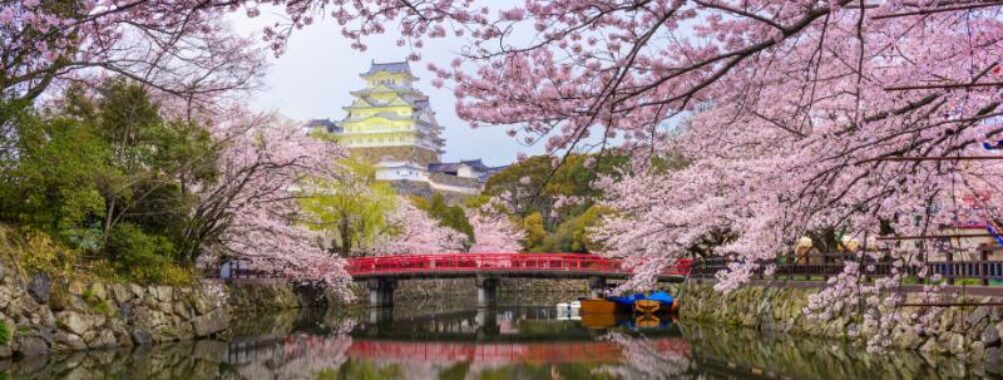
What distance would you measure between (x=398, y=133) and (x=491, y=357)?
52.6 m

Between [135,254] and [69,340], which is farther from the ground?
[135,254]

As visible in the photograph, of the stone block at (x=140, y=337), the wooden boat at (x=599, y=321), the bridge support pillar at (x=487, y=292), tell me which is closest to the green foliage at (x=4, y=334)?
the stone block at (x=140, y=337)

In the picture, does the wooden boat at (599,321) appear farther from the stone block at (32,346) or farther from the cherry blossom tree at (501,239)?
the cherry blossom tree at (501,239)

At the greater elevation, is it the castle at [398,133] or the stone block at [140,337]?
the castle at [398,133]

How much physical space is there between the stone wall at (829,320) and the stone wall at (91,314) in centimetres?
1112

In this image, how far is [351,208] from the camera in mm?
29781

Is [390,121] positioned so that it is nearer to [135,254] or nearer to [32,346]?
[135,254]

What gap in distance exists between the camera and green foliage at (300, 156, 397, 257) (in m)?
28.5

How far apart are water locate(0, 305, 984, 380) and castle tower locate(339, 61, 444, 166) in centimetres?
4537

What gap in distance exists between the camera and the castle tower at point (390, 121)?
217 feet

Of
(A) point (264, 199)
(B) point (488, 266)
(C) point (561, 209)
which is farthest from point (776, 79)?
(C) point (561, 209)

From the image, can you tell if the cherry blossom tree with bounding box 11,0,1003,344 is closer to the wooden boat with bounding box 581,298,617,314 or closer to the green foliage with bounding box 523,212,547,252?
the wooden boat with bounding box 581,298,617,314

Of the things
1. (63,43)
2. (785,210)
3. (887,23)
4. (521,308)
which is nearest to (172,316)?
(63,43)

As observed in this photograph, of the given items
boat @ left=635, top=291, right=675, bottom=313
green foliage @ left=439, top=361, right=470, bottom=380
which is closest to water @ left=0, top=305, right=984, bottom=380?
green foliage @ left=439, top=361, right=470, bottom=380
